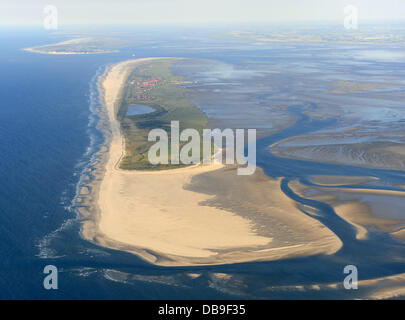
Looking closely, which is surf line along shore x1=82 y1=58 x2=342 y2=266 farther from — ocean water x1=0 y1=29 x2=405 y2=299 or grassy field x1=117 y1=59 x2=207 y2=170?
grassy field x1=117 y1=59 x2=207 y2=170

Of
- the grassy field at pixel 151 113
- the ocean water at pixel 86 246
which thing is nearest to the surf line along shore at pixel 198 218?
the ocean water at pixel 86 246

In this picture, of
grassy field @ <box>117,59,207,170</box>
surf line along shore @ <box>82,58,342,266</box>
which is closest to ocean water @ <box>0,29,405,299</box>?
surf line along shore @ <box>82,58,342,266</box>

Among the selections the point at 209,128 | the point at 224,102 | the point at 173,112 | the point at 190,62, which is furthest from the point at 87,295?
the point at 190,62

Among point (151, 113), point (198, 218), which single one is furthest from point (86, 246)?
point (151, 113)

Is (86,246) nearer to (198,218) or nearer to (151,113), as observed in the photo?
(198,218)

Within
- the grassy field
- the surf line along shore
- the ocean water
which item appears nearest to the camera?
the ocean water
